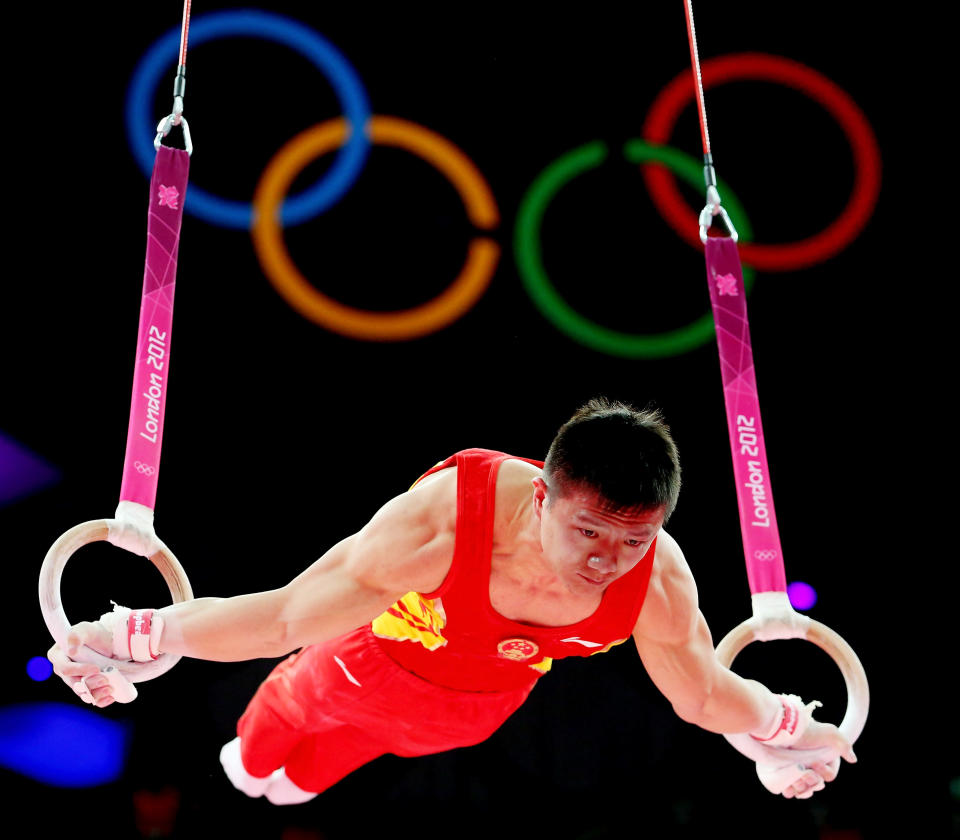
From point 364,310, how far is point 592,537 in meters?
2.59

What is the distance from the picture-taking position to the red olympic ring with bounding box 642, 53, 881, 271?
502 cm

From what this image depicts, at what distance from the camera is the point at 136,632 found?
8.63 ft

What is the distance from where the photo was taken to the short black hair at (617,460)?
2381mm

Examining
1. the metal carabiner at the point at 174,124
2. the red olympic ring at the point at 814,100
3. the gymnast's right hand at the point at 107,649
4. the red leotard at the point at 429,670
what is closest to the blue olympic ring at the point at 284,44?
the red olympic ring at the point at 814,100

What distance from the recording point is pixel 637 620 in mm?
2699

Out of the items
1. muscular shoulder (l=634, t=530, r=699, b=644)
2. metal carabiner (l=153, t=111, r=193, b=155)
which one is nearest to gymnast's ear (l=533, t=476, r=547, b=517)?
muscular shoulder (l=634, t=530, r=699, b=644)

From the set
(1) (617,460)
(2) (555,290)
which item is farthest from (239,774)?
(2) (555,290)

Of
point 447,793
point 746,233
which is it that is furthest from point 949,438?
point 447,793

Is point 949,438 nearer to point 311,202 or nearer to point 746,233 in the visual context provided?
point 746,233

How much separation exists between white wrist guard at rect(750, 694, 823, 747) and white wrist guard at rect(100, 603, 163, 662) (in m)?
1.37

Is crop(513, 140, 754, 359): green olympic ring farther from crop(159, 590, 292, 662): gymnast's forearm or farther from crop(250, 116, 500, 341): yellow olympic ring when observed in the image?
crop(159, 590, 292, 662): gymnast's forearm

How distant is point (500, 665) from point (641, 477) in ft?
2.54

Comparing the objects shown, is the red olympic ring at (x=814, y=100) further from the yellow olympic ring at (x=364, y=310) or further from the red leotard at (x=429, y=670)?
the red leotard at (x=429, y=670)

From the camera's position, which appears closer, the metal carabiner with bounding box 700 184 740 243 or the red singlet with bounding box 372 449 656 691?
the red singlet with bounding box 372 449 656 691
